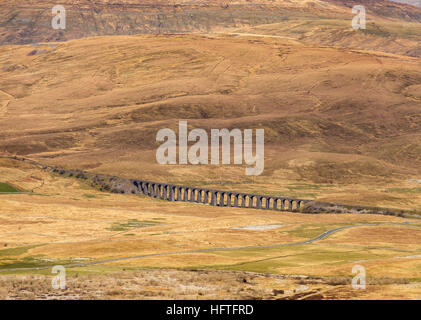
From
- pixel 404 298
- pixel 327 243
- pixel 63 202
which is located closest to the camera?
pixel 404 298

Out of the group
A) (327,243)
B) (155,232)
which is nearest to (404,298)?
(327,243)

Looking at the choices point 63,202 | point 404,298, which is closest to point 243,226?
point 63,202

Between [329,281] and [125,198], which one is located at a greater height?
[125,198]

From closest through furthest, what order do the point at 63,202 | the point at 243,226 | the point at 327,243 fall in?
the point at 327,243 → the point at 243,226 → the point at 63,202

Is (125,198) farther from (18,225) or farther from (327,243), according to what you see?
(327,243)
